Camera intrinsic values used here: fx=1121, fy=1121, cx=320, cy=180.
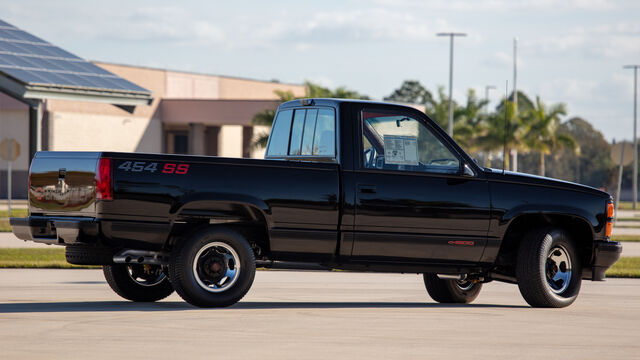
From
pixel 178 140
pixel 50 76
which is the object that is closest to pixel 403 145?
pixel 50 76

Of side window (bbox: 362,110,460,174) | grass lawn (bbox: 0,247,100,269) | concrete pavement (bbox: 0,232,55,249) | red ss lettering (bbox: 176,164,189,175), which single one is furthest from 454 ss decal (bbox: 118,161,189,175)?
concrete pavement (bbox: 0,232,55,249)

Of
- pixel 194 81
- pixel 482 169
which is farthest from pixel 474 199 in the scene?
pixel 194 81

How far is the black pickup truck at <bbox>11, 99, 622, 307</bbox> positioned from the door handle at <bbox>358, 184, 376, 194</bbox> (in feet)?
0.05

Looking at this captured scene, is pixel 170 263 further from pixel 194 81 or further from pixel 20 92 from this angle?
pixel 194 81

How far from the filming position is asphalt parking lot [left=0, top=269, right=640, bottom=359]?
820 cm

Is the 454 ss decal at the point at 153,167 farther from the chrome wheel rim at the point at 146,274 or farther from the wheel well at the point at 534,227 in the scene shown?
the wheel well at the point at 534,227

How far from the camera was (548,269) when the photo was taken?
38.6 feet

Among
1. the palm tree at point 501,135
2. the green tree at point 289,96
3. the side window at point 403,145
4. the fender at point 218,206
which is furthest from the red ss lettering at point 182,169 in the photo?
the palm tree at point 501,135

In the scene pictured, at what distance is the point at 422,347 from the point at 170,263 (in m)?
3.05

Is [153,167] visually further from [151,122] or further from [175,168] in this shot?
[151,122]

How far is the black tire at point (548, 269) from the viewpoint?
37.7 ft

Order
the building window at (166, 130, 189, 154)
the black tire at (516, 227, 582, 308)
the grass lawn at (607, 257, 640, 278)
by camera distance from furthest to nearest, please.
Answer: the building window at (166, 130, 189, 154), the grass lawn at (607, 257, 640, 278), the black tire at (516, 227, 582, 308)

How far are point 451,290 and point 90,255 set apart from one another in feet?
13.6

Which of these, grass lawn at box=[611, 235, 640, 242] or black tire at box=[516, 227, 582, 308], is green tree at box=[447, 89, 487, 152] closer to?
grass lawn at box=[611, 235, 640, 242]
